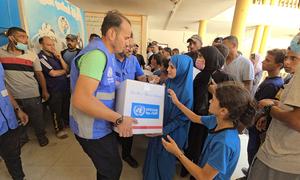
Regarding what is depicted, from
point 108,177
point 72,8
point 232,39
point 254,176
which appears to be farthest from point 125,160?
point 72,8

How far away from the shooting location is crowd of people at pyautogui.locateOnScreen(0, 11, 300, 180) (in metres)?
0.89

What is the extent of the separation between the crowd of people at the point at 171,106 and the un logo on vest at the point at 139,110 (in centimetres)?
6

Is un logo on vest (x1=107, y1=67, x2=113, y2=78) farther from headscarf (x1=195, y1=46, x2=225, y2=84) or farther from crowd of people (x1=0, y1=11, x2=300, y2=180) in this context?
headscarf (x1=195, y1=46, x2=225, y2=84)

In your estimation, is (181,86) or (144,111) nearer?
(144,111)

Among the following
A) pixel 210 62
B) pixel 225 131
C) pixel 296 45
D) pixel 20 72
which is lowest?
pixel 225 131

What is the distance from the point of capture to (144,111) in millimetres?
1158

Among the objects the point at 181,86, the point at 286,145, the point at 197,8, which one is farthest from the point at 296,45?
the point at 197,8

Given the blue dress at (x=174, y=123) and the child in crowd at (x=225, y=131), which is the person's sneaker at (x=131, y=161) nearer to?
the blue dress at (x=174, y=123)

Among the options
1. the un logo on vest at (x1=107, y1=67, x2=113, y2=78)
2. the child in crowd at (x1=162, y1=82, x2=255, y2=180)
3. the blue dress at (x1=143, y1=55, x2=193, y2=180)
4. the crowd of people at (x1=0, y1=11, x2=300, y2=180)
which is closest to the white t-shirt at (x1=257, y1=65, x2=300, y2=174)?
the crowd of people at (x1=0, y1=11, x2=300, y2=180)

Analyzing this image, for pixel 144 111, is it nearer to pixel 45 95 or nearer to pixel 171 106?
pixel 171 106

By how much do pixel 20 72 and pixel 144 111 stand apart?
173cm

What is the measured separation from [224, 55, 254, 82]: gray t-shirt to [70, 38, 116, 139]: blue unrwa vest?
1670mm

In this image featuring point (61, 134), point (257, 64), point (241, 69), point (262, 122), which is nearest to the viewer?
point (262, 122)

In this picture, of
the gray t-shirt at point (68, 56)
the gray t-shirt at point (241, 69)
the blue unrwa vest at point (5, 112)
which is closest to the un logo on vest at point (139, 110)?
the blue unrwa vest at point (5, 112)
